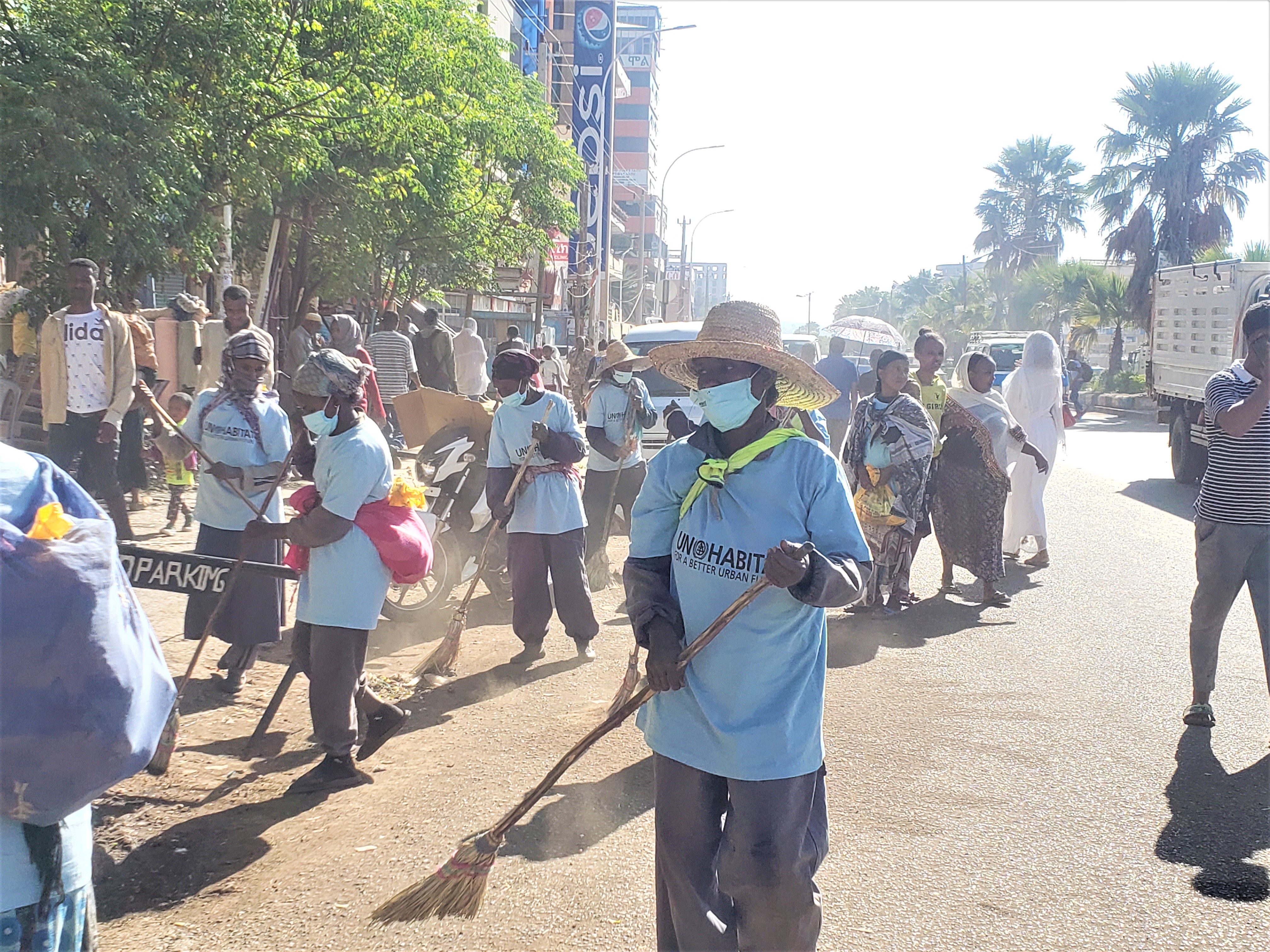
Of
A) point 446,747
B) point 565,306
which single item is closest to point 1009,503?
point 446,747

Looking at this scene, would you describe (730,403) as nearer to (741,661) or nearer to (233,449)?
(741,661)

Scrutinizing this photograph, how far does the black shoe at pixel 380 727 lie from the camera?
4.79 metres

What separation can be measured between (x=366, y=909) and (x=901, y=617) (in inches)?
197

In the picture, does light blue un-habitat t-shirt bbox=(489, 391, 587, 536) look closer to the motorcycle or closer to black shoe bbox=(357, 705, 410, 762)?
the motorcycle

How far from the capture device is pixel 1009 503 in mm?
9516

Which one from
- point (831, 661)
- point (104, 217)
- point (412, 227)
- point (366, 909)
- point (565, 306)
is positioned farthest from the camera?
point (565, 306)

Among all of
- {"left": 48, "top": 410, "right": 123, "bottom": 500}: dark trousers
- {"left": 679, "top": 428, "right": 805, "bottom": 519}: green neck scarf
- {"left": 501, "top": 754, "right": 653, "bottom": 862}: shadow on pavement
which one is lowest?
{"left": 501, "top": 754, "right": 653, "bottom": 862}: shadow on pavement

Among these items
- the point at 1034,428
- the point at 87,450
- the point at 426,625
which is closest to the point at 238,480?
the point at 426,625

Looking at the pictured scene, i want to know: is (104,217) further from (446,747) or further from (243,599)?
(446,747)

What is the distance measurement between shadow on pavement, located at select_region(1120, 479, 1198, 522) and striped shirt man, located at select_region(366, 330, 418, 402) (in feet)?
28.8

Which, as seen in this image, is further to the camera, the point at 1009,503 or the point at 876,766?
the point at 1009,503

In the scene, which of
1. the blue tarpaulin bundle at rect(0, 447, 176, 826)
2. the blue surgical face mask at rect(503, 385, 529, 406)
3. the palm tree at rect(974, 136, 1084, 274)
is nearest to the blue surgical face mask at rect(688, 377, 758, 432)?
the blue tarpaulin bundle at rect(0, 447, 176, 826)

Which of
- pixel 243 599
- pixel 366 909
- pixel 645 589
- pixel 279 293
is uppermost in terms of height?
pixel 279 293

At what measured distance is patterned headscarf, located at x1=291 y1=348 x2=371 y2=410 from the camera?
4234mm
